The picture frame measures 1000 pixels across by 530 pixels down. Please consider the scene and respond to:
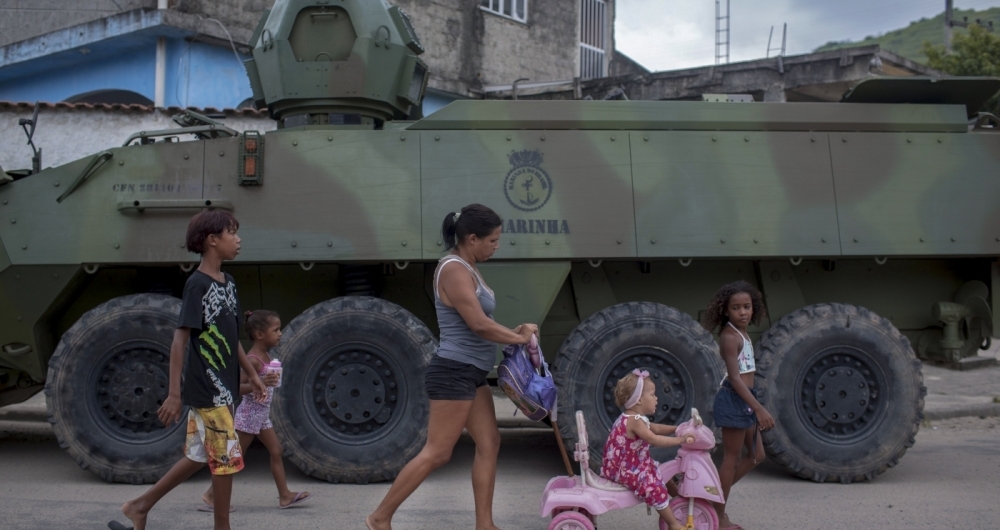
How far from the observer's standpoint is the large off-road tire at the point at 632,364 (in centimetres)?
583

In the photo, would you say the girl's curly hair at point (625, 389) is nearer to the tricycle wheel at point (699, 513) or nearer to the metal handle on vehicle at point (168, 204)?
the tricycle wheel at point (699, 513)

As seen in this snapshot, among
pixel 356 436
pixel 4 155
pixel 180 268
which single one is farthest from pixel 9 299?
pixel 4 155

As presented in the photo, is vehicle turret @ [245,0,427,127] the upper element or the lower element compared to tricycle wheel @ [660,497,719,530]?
upper

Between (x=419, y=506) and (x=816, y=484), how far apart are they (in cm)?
247

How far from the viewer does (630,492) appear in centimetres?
418

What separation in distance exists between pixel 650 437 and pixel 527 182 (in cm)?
235

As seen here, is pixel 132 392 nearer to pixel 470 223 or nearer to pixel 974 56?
pixel 470 223

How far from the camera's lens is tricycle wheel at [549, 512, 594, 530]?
13.5 ft

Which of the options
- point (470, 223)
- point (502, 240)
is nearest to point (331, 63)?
point (502, 240)

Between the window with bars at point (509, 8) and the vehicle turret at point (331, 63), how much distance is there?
12183mm

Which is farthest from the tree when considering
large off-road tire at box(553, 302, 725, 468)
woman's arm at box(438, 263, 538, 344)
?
woman's arm at box(438, 263, 538, 344)

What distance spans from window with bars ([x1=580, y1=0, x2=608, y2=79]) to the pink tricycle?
17.5 meters

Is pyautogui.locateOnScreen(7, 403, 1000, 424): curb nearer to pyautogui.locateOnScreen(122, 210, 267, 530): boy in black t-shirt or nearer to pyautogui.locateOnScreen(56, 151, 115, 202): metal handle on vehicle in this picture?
pyautogui.locateOnScreen(56, 151, 115, 202): metal handle on vehicle

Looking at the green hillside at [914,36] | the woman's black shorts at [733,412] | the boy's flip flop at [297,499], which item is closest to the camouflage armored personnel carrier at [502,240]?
the boy's flip flop at [297,499]
